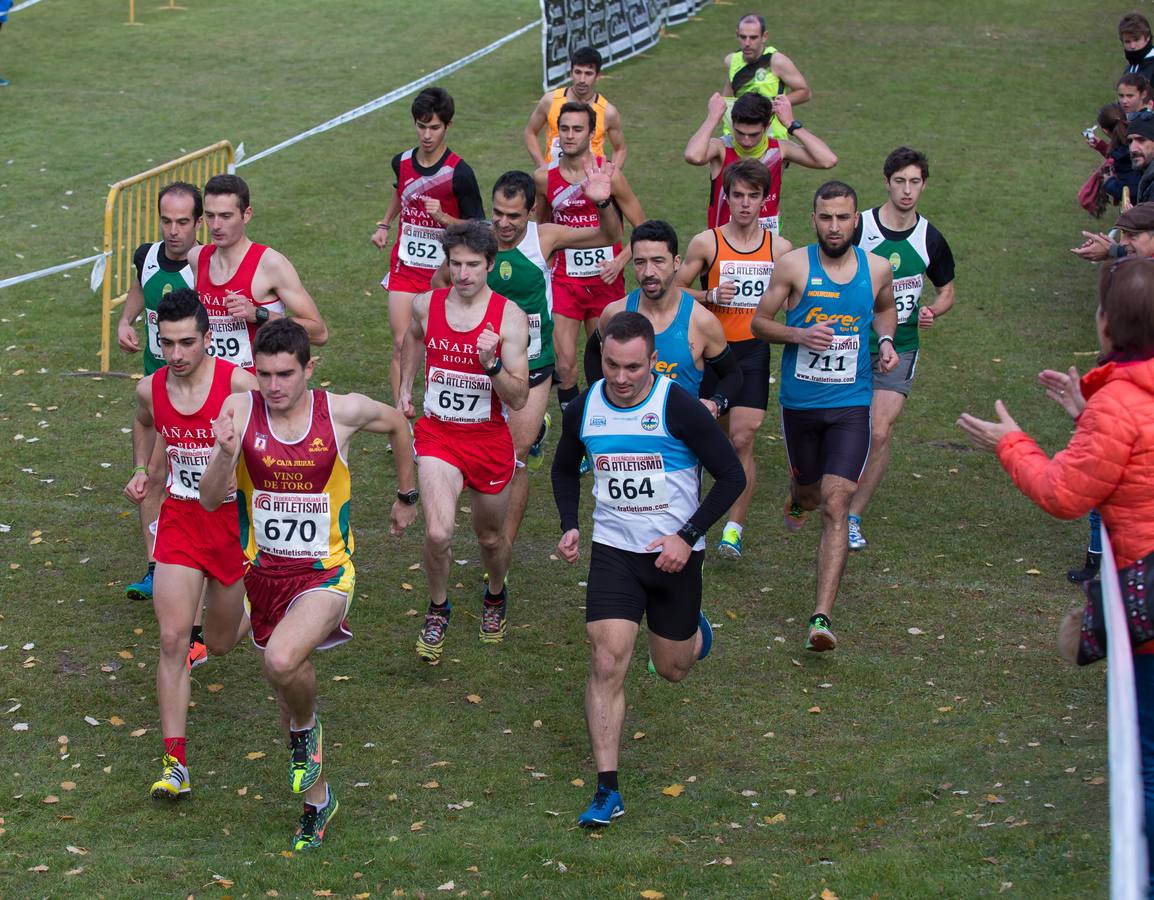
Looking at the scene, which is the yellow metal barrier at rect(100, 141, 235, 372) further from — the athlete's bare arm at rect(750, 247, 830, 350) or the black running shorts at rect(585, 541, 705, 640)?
the black running shorts at rect(585, 541, 705, 640)

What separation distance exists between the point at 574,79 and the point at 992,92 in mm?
12149

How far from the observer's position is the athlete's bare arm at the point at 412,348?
8.48 meters

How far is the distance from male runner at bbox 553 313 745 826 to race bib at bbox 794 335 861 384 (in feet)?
6.67

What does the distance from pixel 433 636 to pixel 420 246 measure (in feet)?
11.8

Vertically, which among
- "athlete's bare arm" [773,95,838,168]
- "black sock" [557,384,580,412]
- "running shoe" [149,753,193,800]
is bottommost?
"running shoe" [149,753,193,800]

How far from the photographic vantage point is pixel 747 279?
954 cm

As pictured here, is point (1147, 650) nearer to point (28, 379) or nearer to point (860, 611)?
point (860, 611)

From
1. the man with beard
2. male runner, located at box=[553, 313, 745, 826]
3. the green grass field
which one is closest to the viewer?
the green grass field

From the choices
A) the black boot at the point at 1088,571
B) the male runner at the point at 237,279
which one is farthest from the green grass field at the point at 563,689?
the male runner at the point at 237,279

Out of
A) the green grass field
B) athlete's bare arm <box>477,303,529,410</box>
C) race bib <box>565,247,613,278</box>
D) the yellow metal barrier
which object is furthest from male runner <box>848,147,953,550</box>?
the yellow metal barrier

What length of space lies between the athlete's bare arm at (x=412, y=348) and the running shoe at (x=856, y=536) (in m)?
3.10

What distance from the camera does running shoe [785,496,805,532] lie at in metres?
9.50

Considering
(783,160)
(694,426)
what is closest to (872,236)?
(783,160)

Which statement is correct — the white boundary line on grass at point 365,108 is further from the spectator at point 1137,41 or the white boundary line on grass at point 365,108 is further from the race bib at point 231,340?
the spectator at point 1137,41
